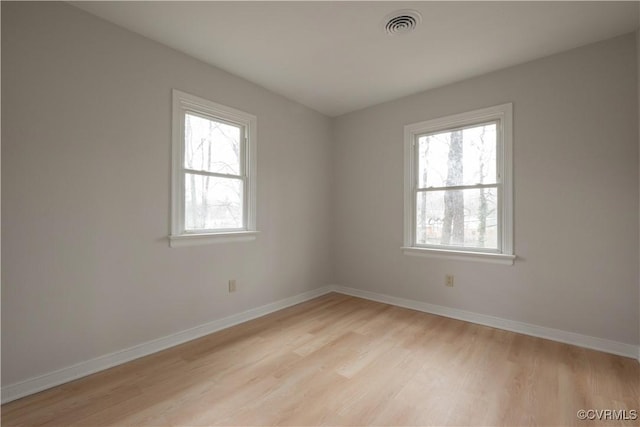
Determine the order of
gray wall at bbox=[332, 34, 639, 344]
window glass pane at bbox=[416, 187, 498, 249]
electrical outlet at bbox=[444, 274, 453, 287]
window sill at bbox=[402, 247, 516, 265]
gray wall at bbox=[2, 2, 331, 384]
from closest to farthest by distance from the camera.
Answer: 1. gray wall at bbox=[2, 2, 331, 384]
2. gray wall at bbox=[332, 34, 639, 344]
3. window sill at bbox=[402, 247, 516, 265]
4. window glass pane at bbox=[416, 187, 498, 249]
5. electrical outlet at bbox=[444, 274, 453, 287]

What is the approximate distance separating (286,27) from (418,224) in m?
2.45

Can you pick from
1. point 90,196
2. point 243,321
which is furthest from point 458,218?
point 90,196

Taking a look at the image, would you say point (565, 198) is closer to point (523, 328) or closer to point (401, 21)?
point (523, 328)

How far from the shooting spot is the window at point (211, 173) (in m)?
2.57

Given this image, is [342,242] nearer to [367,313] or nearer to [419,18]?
[367,313]

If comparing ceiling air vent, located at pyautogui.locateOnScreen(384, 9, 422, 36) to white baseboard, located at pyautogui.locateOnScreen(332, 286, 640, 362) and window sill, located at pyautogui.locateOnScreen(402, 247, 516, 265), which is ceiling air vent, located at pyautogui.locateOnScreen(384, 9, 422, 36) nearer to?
window sill, located at pyautogui.locateOnScreen(402, 247, 516, 265)

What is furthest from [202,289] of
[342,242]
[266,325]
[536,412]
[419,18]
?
[419,18]

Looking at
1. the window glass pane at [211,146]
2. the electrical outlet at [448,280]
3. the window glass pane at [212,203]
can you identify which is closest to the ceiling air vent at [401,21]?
the window glass pane at [211,146]

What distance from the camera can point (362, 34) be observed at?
7.59ft

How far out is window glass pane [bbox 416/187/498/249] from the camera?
2.98 metres

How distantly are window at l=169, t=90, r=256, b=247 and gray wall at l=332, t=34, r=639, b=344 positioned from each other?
6.60 feet

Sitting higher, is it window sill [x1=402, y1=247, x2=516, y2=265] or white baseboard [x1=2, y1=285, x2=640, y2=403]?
window sill [x1=402, y1=247, x2=516, y2=265]

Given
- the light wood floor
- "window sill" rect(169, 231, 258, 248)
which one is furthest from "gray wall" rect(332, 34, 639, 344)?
"window sill" rect(169, 231, 258, 248)

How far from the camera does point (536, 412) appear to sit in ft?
5.46
